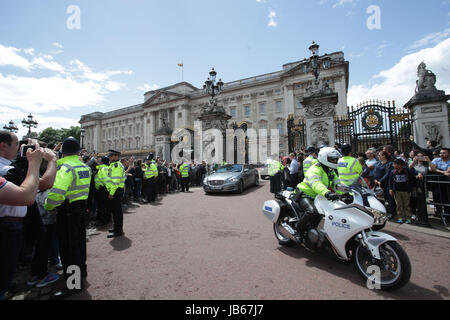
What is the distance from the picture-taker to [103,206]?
5770 mm

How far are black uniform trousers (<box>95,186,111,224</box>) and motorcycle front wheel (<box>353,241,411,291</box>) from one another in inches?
224

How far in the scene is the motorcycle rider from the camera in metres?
3.19

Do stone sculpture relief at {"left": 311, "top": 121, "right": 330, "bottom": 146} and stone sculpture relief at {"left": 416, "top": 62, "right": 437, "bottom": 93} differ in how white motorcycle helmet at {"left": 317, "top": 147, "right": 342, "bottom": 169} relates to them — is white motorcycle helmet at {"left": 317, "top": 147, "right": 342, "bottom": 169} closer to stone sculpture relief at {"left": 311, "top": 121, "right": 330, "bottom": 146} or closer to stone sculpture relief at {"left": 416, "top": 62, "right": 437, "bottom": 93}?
stone sculpture relief at {"left": 311, "top": 121, "right": 330, "bottom": 146}

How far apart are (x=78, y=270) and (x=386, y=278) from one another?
380 centimetres

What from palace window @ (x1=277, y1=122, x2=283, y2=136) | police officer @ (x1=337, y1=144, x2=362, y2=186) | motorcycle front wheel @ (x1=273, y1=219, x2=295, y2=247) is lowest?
motorcycle front wheel @ (x1=273, y1=219, x2=295, y2=247)

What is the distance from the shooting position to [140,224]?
553 centimetres

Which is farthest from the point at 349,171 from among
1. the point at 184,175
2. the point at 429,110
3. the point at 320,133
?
the point at 429,110

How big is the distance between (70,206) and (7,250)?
862mm

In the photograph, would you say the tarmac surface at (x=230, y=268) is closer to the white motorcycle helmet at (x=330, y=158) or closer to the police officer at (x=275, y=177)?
the white motorcycle helmet at (x=330, y=158)

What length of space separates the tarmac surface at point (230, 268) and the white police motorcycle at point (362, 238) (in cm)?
21

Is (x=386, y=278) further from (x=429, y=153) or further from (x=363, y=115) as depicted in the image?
(x=363, y=115)

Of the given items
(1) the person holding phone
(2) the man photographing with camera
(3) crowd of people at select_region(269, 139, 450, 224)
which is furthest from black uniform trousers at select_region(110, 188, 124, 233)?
(3) crowd of people at select_region(269, 139, 450, 224)
